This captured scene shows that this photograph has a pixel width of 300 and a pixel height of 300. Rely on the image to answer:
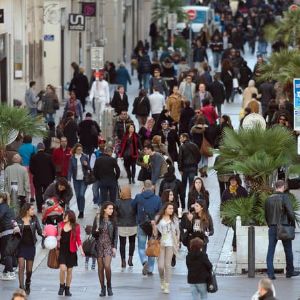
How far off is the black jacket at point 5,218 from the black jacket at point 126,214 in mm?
1896

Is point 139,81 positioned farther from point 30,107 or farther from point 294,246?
point 294,246

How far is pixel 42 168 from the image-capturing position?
31266 millimetres

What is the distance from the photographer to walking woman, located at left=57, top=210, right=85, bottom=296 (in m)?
23.6

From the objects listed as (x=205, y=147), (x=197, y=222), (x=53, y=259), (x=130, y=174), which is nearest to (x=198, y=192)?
(x=197, y=222)

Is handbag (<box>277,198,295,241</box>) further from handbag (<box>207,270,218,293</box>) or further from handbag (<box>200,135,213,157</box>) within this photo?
handbag (<box>200,135,213,157</box>)

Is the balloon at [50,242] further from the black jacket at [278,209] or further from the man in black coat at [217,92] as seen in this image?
the man in black coat at [217,92]

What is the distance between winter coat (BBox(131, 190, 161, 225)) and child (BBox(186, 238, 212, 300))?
418 cm

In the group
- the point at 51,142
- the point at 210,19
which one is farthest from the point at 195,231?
the point at 210,19

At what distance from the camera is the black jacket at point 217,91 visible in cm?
4653

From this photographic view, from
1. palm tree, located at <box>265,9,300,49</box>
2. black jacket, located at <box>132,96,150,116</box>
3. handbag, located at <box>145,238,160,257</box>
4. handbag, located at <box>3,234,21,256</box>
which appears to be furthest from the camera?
palm tree, located at <box>265,9,300,49</box>

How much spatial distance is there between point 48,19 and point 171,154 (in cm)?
1849

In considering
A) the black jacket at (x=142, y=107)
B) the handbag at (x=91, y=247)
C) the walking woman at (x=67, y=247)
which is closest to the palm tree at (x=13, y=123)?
the handbag at (x=91, y=247)

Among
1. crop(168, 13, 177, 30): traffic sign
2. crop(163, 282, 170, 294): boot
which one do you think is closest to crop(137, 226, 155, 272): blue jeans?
crop(163, 282, 170, 294): boot

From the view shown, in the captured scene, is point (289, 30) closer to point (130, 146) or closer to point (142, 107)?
point (142, 107)
